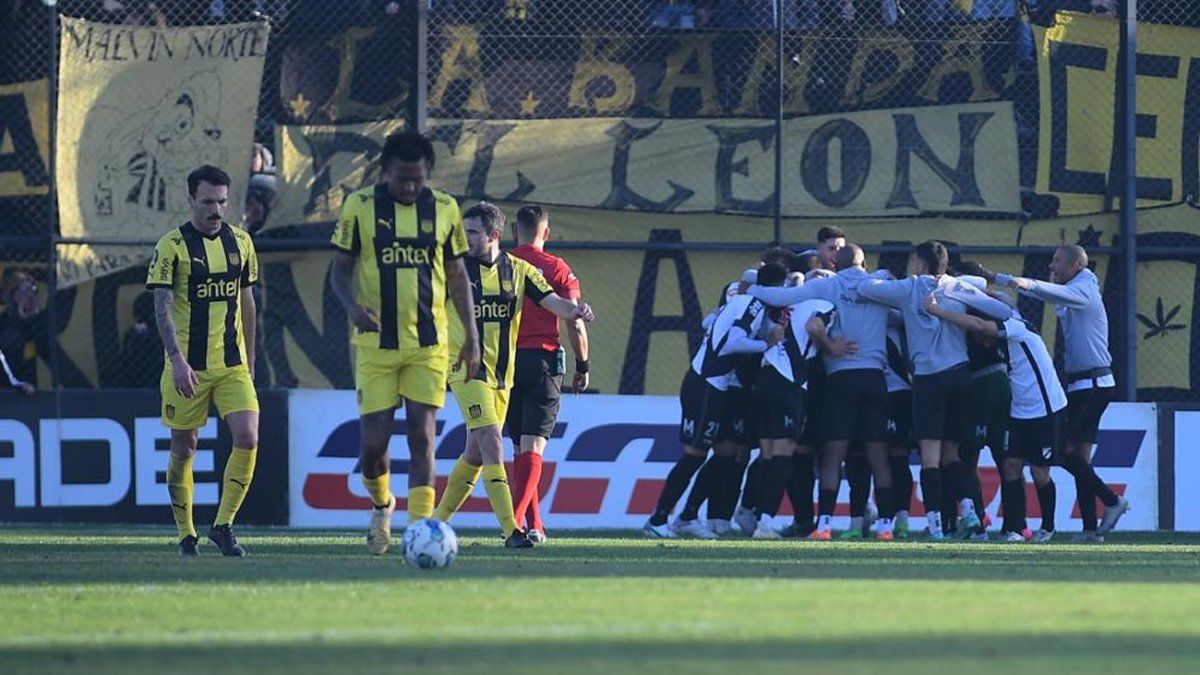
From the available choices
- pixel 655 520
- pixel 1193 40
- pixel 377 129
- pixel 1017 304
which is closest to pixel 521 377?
pixel 655 520

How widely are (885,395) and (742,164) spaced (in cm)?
407

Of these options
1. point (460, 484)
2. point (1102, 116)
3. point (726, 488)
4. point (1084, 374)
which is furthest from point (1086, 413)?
point (460, 484)

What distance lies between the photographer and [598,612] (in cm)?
784

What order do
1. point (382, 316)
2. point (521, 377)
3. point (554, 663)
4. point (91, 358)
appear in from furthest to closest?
1. point (91, 358)
2. point (521, 377)
3. point (382, 316)
4. point (554, 663)

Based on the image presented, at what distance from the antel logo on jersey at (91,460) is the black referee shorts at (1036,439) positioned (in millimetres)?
5911

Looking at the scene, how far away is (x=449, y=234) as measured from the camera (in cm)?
1052

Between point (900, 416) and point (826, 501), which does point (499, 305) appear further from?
point (900, 416)

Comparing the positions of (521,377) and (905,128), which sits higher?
(905,128)

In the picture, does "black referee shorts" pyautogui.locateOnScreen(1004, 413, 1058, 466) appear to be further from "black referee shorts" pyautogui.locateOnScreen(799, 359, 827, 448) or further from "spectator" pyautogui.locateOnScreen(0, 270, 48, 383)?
"spectator" pyautogui.locateOnScreen(0, 270, 48, 383)

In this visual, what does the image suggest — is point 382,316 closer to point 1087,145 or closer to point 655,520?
point 655,520

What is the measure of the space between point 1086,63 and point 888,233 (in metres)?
2.20

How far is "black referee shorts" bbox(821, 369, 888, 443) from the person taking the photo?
14.6 m

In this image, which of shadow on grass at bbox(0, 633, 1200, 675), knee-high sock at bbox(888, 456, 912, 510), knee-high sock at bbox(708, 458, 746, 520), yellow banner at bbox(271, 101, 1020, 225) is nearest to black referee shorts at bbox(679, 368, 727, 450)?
knee-high sock at bbox(708, 458, 746, 520)

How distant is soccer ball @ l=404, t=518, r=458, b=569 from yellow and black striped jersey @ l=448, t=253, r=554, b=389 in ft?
6.65
